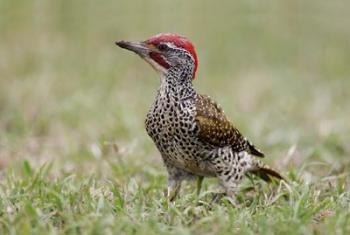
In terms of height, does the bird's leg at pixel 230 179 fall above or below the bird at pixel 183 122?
below

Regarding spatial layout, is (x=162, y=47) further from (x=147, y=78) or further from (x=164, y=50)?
(x=147, y=78)

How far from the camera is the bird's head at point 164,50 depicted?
604cm

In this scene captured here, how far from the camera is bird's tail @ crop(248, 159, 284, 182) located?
21.4 ft

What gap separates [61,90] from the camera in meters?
10.6

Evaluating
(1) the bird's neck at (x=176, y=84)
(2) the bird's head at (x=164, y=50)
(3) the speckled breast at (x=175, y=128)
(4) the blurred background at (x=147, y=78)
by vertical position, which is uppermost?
(2) the bird's head at (x=164, y=50)

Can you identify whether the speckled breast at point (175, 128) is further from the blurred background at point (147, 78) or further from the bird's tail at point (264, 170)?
the blurred background at point (147, 78)

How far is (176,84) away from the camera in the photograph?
6.11 metres

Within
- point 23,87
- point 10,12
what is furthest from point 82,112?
point 10,12

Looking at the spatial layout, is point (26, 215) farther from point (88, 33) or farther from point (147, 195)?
point (88, 33)

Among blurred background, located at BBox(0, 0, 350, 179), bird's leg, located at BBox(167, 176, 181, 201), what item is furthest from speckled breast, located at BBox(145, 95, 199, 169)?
blurred background, located at BBox(0, 0, 350, 179)

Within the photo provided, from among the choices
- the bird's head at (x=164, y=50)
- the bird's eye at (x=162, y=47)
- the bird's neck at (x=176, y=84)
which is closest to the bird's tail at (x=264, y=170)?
the bird's neck at (x=176, y=84)

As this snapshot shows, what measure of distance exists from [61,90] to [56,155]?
2508mm

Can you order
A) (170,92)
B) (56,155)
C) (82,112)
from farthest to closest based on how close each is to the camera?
(82,112) < (56,155) < (170,92)

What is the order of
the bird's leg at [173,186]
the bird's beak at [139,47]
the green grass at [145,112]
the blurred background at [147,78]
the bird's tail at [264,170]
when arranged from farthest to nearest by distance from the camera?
the blurred background at [147,78] → the bird's tail at [264,170] → the bird's leg at [173,186] → the bird's beak at [139,47] → the green grass at [145,112]
